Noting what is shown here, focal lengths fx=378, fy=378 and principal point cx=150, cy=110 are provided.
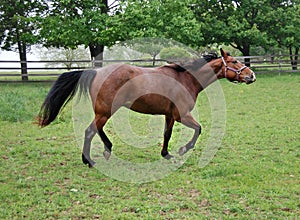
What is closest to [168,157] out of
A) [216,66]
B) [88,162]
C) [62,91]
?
[88,162]

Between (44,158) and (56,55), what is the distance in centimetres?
1950

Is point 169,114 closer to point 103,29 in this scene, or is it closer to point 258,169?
point 258,169

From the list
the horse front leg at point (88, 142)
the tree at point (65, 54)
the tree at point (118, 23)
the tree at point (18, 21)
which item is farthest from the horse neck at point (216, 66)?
the tree at point (65, 54)

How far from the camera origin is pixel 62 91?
582cm

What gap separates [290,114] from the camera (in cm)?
1016

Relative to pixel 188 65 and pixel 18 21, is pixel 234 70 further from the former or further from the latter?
pixel 18 21

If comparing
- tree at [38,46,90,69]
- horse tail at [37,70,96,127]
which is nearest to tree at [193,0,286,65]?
tree at [38,46,90,69]

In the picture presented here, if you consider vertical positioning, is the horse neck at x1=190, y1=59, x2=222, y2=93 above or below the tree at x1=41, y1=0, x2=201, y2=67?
below

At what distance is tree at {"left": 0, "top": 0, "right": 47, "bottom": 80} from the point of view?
66.6 feet

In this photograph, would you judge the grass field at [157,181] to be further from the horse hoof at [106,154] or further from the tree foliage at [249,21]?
the tree foliage at [249,21]

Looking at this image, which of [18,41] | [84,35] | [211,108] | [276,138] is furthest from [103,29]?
[276,138]

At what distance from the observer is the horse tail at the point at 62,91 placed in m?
5.78

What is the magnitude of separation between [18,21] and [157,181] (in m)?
18.2

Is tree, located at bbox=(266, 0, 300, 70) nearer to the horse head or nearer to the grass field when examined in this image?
the grass field
